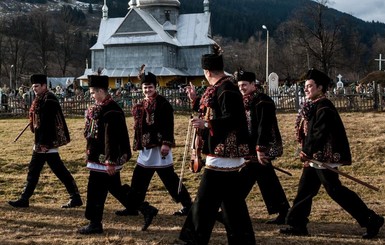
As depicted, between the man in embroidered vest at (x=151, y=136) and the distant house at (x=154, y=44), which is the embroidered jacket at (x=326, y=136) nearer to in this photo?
the man in embroidered vest at (x=151, y=136)

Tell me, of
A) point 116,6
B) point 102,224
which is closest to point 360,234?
point 102,224

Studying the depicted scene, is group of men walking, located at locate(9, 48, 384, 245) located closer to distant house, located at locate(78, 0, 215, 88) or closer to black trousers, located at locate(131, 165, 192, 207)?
black trousers, located at locate(131, 165, 192, 207)

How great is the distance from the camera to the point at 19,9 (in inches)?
6462

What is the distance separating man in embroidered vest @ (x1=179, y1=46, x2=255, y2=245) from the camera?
18.1ft

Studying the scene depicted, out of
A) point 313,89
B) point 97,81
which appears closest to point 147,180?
point 97,81

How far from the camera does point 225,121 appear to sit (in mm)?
5461

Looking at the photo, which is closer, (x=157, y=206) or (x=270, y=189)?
(x=270, y=189)

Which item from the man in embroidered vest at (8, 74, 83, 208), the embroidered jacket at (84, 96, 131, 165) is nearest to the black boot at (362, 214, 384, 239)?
the embroidered jacket at (84, 96, 131, 165)

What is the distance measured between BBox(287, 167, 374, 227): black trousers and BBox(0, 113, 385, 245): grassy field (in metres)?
0.25

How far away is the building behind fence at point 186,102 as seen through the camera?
24.5 m

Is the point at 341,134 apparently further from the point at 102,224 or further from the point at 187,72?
the point at 187,72

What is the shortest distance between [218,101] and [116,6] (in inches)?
6058

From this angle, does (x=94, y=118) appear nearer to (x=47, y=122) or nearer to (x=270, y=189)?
(x=47, y=122)

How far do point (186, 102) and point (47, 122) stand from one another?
18210 mm
